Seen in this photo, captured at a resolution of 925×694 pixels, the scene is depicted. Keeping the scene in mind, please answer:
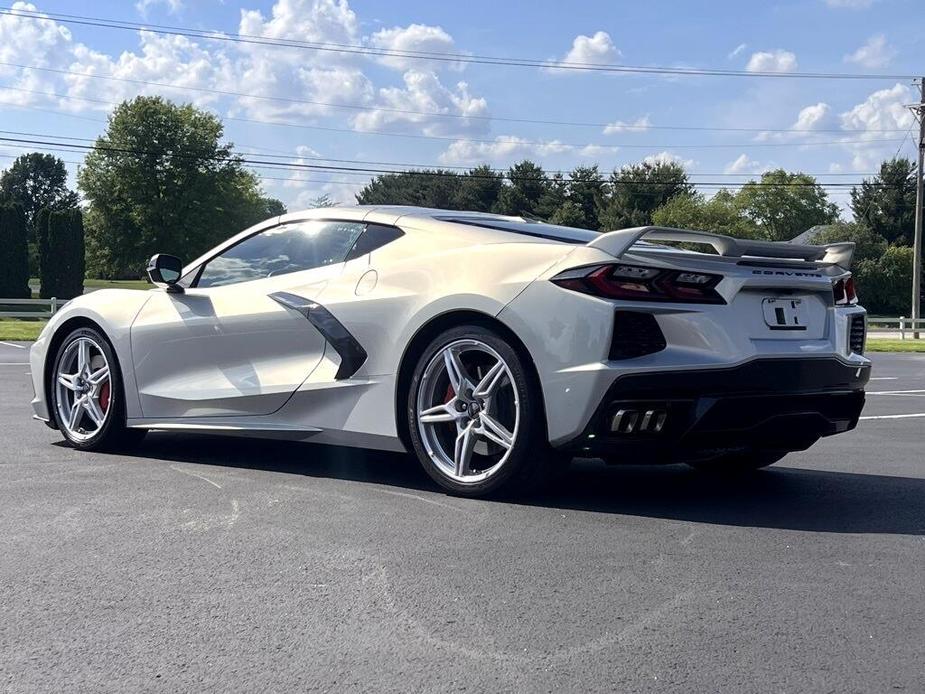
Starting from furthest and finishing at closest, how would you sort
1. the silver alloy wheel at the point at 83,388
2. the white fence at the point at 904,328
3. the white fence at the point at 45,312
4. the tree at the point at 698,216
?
the tree at the point at 698,216
the white fence at the point at 904,328
the white fence at the point at 45,312
the silver alloy wheel at the point at 83,388

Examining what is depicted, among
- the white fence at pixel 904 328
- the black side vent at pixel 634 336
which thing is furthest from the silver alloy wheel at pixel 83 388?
the white fence at pixel 904 328

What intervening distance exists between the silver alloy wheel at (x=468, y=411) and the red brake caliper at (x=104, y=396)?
7.76 feet

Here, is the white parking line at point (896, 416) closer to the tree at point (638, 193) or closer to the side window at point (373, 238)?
the side window at point (373, 238)

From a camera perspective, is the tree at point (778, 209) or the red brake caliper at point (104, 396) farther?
the tree at point (778, 209)

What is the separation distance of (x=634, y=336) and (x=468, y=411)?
2.83ft

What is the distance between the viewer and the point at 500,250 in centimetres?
468

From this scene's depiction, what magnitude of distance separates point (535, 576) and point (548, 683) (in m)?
0.91

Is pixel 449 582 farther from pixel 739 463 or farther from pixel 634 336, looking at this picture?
pixel 739 463

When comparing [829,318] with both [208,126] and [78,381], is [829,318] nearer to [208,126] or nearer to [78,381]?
[78,381]

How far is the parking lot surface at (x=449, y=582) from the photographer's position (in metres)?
2.57

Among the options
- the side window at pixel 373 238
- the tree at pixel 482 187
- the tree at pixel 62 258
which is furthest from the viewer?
the tree at pixel 482 187

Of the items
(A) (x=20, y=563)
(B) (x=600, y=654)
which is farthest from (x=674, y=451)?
(A) (x=20, y=563)

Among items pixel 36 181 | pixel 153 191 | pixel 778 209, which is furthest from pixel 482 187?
pixel 36 181

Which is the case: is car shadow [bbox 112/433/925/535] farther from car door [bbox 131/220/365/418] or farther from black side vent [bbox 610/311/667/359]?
black side vent [bbox 610/311/667/359]
